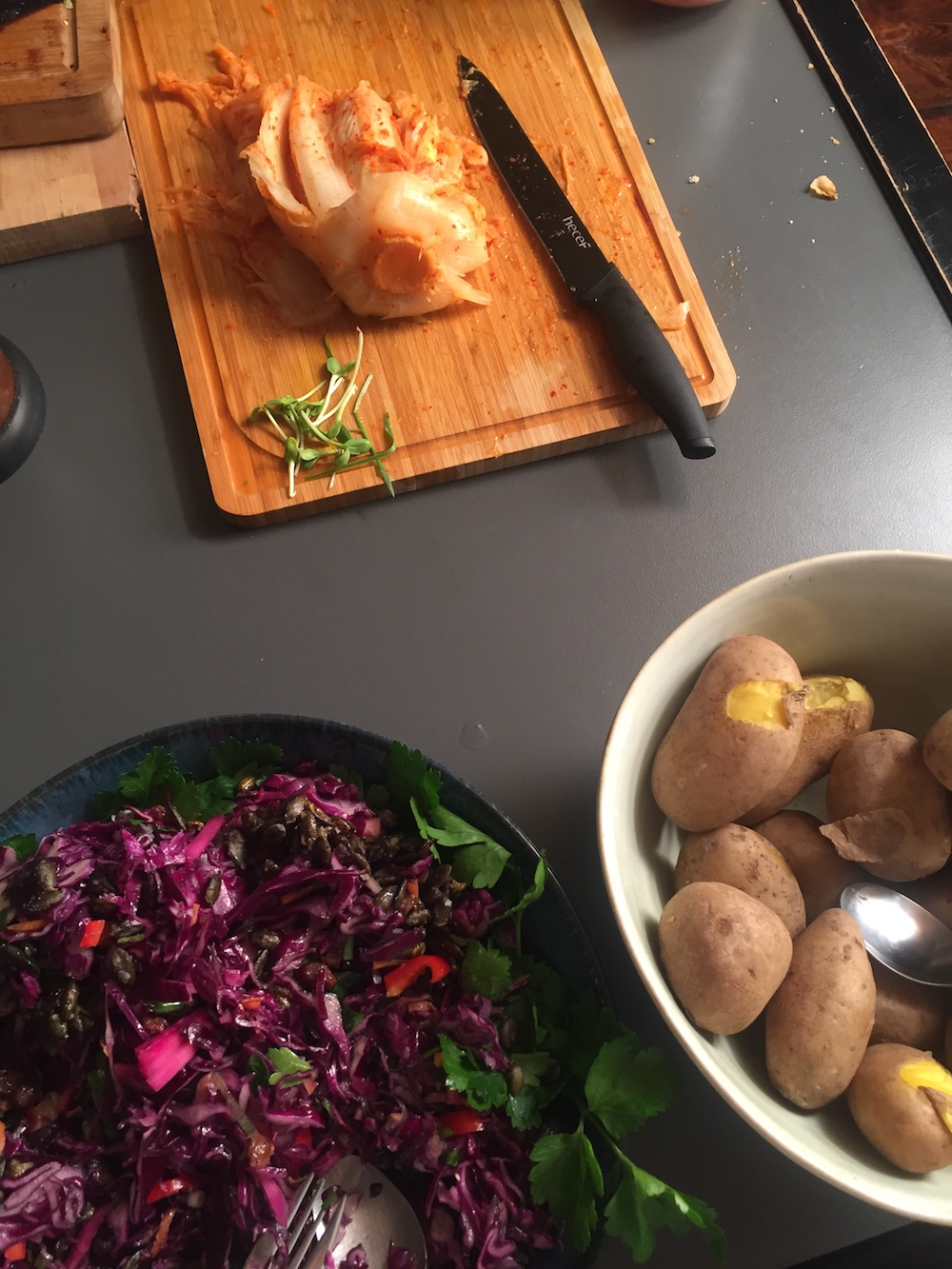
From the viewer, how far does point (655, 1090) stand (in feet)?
2.51

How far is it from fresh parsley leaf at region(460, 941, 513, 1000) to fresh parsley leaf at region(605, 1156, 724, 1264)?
17 centimetres

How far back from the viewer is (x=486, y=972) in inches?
32.4

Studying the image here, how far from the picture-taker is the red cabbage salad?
764mm

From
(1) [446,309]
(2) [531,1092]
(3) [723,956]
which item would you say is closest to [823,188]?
(1) [446,309]

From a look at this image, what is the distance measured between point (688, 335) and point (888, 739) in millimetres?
677

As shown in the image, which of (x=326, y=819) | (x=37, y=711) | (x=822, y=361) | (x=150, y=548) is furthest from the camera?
(x=822, y=361)

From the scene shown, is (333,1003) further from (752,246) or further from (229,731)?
(752,246)

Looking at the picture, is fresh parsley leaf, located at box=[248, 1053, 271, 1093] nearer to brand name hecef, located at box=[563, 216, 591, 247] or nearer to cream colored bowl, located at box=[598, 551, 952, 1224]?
cream colored bowl, located at box=[598, 551, 952, 1224]

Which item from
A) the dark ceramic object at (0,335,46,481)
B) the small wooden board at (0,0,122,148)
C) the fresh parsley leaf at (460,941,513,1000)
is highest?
the small wooden board at (0,0,122,148)

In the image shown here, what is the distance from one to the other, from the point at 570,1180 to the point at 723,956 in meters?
0.23

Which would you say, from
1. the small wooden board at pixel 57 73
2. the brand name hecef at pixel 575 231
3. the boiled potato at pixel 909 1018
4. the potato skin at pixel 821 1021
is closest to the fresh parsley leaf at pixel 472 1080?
the potato skin at pixel 821 1021

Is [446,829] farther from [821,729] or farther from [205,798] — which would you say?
[821,729]

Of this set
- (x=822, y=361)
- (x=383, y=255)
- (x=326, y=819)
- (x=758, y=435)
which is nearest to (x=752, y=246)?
(x=822, y=361)

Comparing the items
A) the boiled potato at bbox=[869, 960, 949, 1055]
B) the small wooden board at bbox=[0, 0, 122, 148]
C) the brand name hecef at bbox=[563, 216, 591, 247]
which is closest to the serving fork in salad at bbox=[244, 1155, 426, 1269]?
the boiled potato at bbox=[869, 960, 949, 1055]
